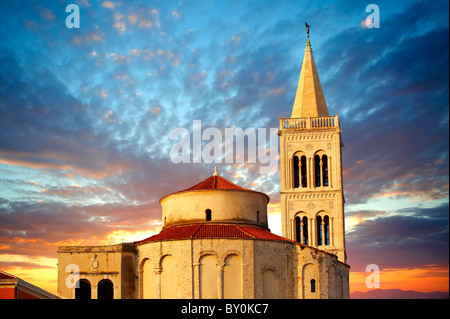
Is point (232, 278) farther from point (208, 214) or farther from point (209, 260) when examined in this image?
point (208, 214)

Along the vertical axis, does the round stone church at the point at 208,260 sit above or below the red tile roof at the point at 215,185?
below

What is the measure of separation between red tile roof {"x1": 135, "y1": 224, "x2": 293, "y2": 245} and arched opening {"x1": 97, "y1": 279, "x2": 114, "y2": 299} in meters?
3.52

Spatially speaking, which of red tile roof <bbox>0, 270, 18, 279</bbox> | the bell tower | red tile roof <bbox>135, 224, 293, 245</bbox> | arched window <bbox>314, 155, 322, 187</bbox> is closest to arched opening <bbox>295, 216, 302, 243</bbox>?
the bell tower

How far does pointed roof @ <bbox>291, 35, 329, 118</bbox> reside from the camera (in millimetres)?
67500

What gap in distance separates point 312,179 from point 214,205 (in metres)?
17.2

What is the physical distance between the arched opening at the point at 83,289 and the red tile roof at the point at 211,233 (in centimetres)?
468

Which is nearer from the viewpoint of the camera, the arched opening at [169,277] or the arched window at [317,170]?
the arched opening at [169,277]

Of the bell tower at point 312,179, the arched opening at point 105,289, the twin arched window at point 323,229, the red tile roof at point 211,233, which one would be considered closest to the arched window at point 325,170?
the bell tower at point 312,179

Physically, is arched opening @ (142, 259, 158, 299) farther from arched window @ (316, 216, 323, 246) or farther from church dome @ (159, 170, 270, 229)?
arched window @ (316, 216, 323, 246)

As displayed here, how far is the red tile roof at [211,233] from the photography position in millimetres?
46263

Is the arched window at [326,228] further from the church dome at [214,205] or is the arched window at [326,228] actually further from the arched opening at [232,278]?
the arched opening at [232,278]

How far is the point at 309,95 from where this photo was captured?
68.4 metres
